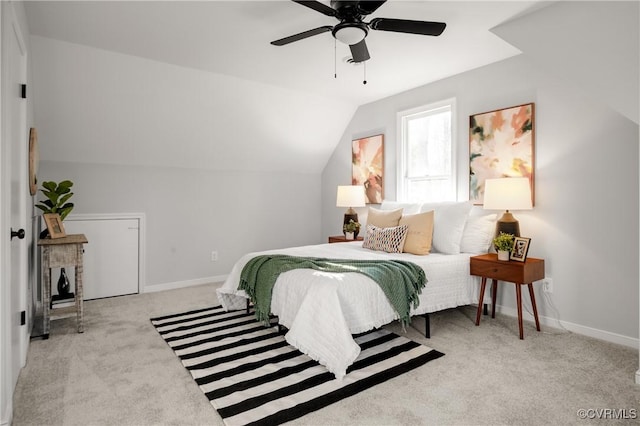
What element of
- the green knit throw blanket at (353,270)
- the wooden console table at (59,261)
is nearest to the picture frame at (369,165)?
the green knit throw blanket at (353,270)

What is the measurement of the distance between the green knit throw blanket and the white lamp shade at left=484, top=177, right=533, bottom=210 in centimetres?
95

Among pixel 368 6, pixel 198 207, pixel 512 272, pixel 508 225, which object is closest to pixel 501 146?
pixel 508 225

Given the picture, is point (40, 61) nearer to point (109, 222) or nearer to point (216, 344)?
point (109, 222)

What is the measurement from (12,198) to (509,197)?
135 inches

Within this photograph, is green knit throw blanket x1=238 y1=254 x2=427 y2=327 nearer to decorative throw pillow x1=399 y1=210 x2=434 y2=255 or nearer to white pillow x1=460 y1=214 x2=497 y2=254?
decorative throw pillow x1=399 y1=210 x2=434 y2=255

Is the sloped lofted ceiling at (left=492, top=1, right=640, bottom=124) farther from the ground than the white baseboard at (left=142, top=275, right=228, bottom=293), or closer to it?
farther from the ground

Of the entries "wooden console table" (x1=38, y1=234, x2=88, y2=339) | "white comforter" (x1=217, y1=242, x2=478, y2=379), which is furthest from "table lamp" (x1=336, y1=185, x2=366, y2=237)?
"wooden console table" (x1=38, y1=234, x2=88, y2=339)

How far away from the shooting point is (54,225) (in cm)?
321

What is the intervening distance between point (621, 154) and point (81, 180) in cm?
501

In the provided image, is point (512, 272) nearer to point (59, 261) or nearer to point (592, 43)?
point (592, 43)

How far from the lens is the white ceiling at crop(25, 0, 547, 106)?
2.61 metres

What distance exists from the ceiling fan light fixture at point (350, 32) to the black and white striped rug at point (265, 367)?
6.82 ft

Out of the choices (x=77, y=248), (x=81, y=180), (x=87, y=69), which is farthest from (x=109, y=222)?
(x=87, y=69)

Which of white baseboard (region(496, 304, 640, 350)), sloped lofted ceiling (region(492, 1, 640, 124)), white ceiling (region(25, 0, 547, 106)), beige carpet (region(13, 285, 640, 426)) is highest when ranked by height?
white ceiling (region(25, 0, 547, 106))
